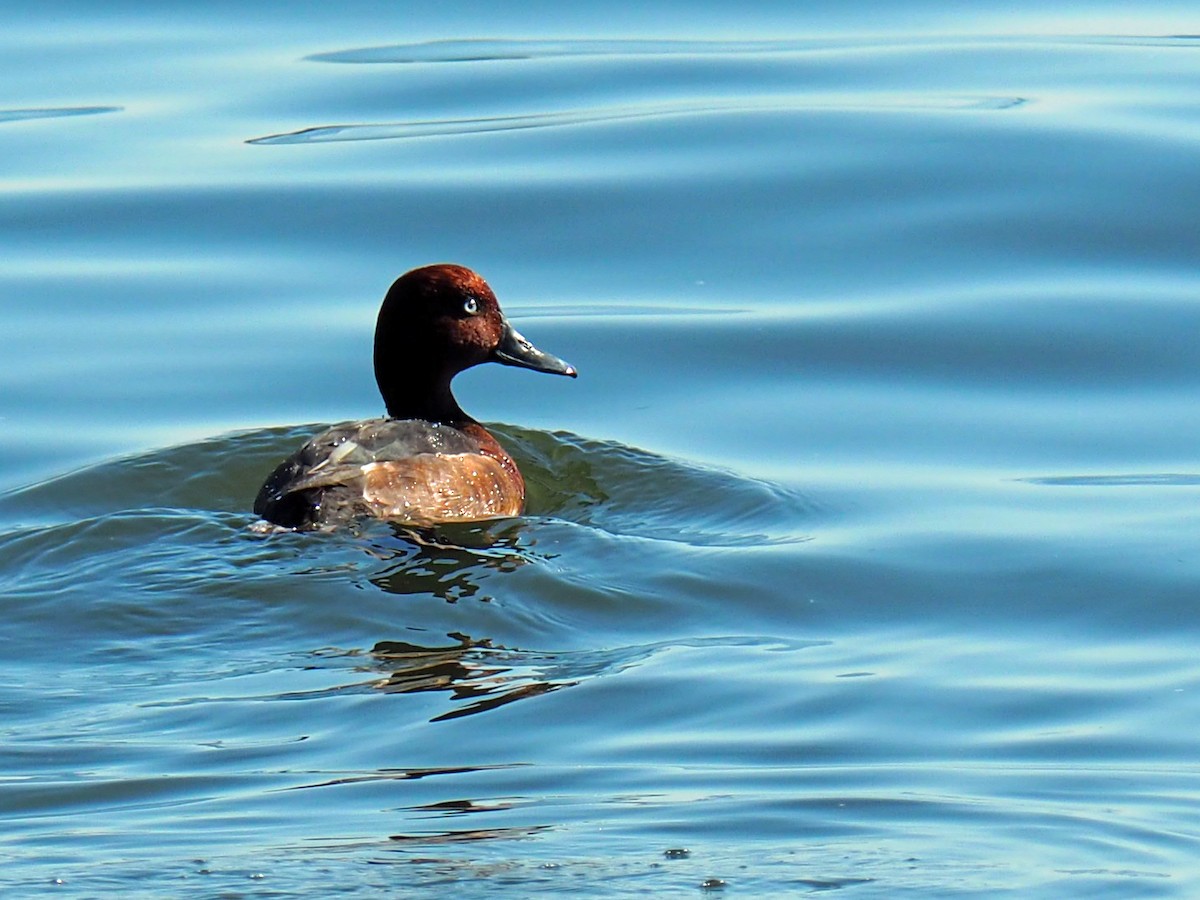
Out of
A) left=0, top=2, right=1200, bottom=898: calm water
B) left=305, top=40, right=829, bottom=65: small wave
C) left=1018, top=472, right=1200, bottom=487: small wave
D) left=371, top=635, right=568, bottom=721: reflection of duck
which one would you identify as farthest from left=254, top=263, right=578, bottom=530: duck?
left=305, top=40, right=829, bottom=65: small wave

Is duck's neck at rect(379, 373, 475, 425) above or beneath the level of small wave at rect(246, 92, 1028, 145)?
beneath

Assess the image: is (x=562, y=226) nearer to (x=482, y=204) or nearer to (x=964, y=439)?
(x=482, y=204)

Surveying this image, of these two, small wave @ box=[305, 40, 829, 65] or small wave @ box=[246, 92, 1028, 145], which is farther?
small wave @ box=[305, 40, 829, 65]

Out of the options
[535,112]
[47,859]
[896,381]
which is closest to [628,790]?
[47,859]

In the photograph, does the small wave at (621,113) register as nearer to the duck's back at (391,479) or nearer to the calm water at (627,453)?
the calm water at (627,453)

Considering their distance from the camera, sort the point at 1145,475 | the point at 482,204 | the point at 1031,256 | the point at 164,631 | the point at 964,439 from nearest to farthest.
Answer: the point at 164,631, the point at 1145,475, the point at 964,439, the point at 1031,256, the point at 482,204

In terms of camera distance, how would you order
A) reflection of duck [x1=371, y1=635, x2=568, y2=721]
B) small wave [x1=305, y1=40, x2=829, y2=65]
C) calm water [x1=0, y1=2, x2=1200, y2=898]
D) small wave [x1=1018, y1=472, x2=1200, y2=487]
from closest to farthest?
calm water [x1=0, y1=2, x2=1200, y2=898], reflection of duck [x1=371, y1=635, x2=568, y2=721], small wave [x1=1018, y1=472, x2=1200, y2=487], small wave [x1=305, y1=40, x2=829, y2=65]

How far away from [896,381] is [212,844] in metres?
6.42

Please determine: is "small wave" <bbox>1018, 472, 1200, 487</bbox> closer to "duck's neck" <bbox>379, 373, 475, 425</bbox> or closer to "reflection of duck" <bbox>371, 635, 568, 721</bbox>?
"duck's neck" <bbox>379, 373, 475, 425</bbox>

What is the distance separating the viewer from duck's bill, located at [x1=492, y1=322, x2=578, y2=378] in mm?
10633

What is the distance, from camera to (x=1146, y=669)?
24.0 feet

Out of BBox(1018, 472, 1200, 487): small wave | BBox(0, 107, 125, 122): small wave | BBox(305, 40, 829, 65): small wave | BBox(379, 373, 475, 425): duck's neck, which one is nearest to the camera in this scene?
BBox(1018, 472, 1200, 487): small wave

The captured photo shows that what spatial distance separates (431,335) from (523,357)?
1.67 feet

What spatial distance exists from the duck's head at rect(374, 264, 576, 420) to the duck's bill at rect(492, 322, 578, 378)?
0.14 ft
